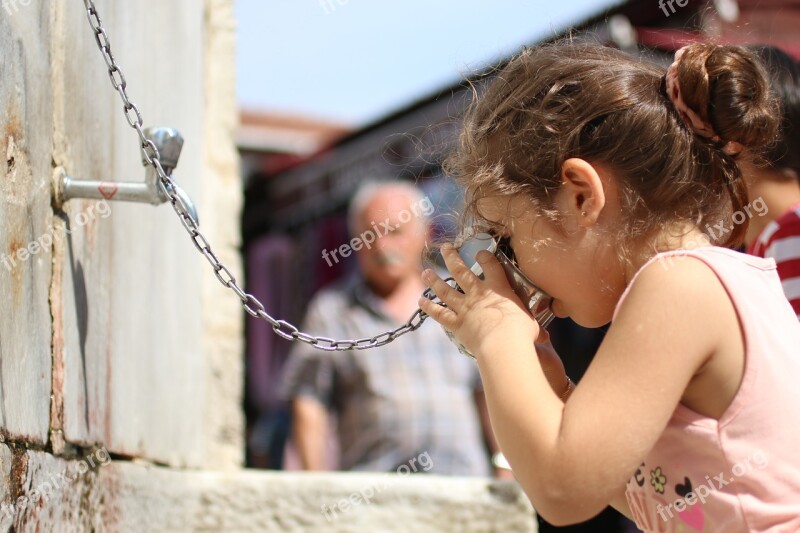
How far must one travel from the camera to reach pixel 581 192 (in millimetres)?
1557

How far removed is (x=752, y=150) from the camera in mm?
1661

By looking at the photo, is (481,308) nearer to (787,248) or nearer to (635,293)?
(635,293)

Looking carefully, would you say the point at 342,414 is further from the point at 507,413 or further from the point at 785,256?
the point at 507,413

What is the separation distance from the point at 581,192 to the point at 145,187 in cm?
78

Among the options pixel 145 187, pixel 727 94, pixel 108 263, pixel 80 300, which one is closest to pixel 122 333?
pixel 108 263

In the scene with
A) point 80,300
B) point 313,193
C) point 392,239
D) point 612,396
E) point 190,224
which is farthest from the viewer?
point 313,193

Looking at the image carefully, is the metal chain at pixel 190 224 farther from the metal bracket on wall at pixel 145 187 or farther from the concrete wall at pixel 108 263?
the concrete wall at pixel 108 263

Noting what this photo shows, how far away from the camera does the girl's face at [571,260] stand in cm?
156

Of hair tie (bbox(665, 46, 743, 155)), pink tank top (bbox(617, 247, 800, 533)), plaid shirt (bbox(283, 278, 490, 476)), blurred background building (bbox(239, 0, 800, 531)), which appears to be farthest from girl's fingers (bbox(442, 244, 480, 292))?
blurred background building (bbox(239, 0, 800, 531))

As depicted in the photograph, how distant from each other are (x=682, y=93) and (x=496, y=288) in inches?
15.7

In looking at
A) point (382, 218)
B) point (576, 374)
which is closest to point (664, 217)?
point (382, 218)

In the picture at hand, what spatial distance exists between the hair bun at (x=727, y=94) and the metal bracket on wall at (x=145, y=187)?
0.85 metres

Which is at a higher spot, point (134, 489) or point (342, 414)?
point (134, 489)

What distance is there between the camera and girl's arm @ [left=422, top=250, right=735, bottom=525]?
137 centimetres
